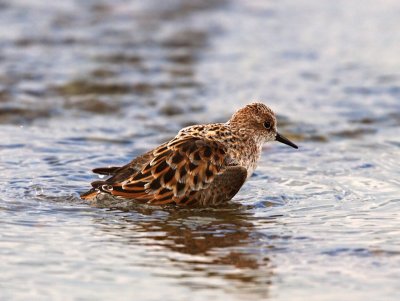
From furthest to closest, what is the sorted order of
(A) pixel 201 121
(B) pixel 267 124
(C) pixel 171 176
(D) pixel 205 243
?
1. (A) pixel 201 121
2. (B) pixel 267 124
3. (C) pixel 171 176
4. (D) pixel 205 243

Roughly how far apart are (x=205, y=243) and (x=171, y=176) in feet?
3.81

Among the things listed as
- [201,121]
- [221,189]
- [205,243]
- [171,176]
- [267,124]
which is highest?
[267,124]

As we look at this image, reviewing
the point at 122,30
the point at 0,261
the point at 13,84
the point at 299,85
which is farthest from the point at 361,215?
the point at 122,30

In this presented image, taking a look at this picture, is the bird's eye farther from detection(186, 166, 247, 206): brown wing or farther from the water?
detection(186, 166, 247, 206): brown wing

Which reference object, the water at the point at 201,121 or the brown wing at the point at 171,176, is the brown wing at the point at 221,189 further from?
the water at the point at 201,121

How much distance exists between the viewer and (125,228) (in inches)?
314

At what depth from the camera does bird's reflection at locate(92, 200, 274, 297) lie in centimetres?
667

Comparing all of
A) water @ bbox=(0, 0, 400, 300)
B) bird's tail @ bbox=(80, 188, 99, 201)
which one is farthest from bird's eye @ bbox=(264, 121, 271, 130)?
bird's tail @ bbox=(80, 188, 99, 201)

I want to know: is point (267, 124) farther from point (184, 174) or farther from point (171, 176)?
point (171, 176)

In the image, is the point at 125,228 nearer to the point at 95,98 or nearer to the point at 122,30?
the point at 95,98

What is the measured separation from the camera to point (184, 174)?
8.62 meters

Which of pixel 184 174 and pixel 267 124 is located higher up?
pixel 267 124

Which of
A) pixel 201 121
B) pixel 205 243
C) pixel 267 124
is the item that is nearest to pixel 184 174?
pixel 205 243

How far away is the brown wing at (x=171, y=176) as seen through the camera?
8.55m
